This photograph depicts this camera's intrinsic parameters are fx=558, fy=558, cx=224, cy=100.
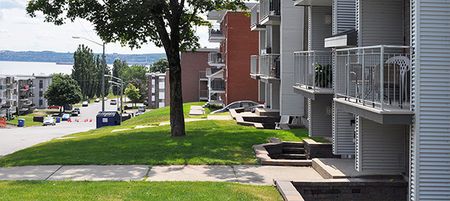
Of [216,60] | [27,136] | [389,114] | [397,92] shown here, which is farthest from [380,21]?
[216,60]

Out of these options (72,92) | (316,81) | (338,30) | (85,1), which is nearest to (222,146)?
(316,81)

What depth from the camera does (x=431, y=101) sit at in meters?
10.4

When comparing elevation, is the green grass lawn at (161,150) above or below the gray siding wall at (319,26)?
below

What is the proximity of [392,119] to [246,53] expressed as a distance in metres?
35.5

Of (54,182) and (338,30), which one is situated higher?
(338,30)

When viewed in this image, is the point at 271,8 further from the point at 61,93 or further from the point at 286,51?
the point at 61,93

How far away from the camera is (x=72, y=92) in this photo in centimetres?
10781

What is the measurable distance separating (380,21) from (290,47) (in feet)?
39.4

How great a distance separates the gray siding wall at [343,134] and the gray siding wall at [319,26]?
474cm

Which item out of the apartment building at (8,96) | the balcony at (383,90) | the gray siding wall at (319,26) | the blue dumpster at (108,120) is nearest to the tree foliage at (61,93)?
the apartment building at (8,96)

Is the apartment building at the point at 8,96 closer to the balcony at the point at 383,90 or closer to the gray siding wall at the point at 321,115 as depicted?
the gray siding wall at the point at 321,115

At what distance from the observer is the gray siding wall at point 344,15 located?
16.9 metres

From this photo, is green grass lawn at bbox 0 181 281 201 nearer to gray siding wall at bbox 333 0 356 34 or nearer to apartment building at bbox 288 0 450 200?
apartment building at bbox 288 0 450 200

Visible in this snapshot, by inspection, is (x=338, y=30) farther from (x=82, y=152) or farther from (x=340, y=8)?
(x=82, y=152)
